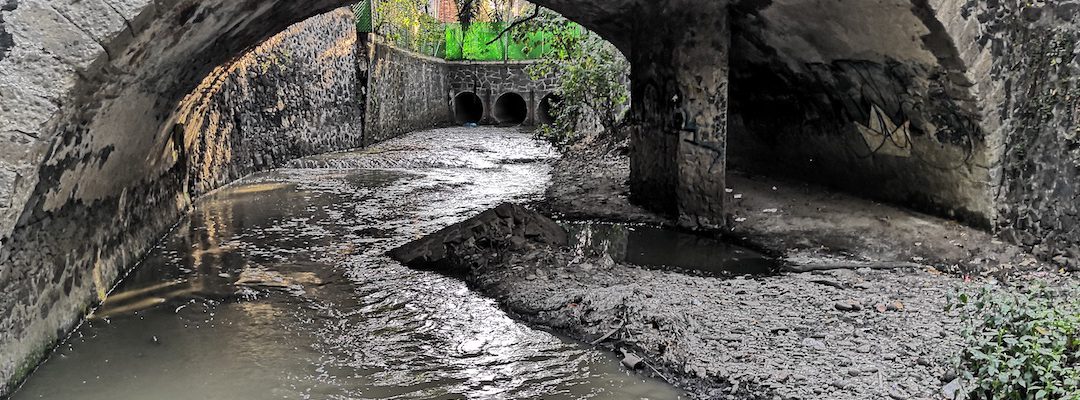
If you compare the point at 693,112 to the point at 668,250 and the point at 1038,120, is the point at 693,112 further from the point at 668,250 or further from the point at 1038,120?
the point at 1038,120

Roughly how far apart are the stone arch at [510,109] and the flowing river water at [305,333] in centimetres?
2011

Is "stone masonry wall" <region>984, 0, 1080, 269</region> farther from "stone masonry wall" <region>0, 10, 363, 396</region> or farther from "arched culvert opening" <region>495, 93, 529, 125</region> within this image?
"arched culvert opening" <region>495, 93, 529, 125</region>

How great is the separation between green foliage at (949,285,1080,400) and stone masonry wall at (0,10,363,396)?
4019 mm

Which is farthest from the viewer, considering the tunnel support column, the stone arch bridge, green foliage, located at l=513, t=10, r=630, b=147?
green foliage, located at l=513, t=10, r=630, b=147

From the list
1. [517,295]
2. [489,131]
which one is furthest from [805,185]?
[489,131]

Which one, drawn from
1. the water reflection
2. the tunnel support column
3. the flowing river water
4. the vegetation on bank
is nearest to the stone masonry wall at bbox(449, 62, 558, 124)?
the vegetation on bank

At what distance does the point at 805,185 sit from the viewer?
8.38 meters

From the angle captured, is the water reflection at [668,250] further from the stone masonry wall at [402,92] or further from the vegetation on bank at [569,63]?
the stone masonry wall at [402,92]

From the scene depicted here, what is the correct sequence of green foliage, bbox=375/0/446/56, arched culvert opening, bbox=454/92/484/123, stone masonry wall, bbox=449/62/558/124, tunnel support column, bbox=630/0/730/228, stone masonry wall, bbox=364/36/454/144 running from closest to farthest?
1. tunnel support column, bbox=630/0/730/228
2. stone masonry wall, bbox=364/36/454/144
3. green foliage, bbox=375/0/446/56
4. stone masonry wall, bbox=449/62/558/124
5. arched culvert opening, bbox=454/92/484/123

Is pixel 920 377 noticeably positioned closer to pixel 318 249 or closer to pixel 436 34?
pixel 318 249

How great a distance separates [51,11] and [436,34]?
68.6ft

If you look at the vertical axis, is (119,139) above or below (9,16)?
below

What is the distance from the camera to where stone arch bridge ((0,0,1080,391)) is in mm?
3150

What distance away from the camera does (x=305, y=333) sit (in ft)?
14.2
